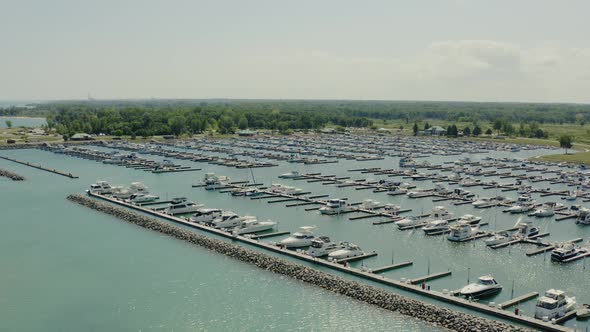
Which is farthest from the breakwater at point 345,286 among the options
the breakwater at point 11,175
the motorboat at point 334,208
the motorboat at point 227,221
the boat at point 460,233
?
the breakwater at point 11,175

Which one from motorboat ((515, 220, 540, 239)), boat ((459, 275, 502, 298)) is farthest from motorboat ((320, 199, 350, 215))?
boat ((459, 275, 502, 298))

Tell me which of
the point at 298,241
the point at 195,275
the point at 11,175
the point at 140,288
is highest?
the point at 298,241

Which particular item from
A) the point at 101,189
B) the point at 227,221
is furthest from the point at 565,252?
the point at 101,189

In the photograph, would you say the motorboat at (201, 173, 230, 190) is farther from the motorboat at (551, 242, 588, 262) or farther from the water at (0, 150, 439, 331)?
the motorboat at (551, 242, 588, 262)

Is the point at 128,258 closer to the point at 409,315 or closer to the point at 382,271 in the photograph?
the point at 382,271

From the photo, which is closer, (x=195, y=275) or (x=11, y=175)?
(x=195, y=275)

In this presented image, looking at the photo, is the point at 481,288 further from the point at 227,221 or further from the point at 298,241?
the point at 227,221

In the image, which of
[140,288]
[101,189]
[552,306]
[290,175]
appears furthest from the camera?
[290,175]
